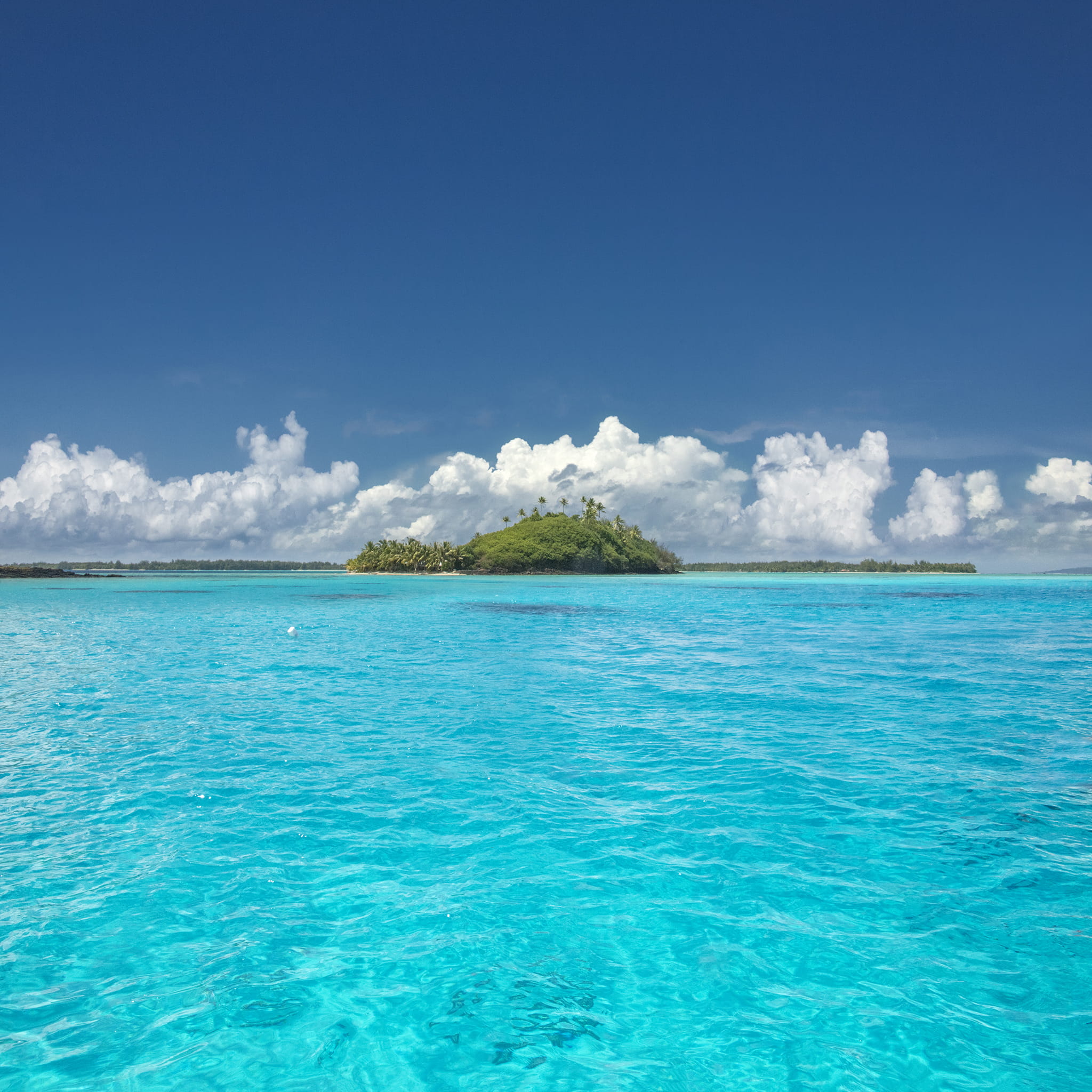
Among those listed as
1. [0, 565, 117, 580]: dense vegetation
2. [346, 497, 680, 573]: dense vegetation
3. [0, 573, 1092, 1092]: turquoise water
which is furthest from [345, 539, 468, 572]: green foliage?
[0, 573, 1092, 1092]: turquoise water

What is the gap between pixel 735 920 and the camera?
18.8ft

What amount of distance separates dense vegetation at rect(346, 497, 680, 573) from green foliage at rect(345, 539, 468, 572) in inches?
4.4

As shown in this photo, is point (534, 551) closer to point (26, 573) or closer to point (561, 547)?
point (561, 547)

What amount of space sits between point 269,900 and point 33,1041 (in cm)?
196

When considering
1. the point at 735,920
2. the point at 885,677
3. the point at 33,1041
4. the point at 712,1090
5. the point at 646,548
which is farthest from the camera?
the point at 646,548

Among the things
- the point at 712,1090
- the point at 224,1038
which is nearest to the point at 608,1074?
the point at 712,1090

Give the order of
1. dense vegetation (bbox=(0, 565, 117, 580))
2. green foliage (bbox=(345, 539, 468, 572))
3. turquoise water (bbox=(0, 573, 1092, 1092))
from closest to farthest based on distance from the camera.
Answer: turquoise water (bbox=(0, 573, 1092, 1092))
dense vegetation (bbox=(0, 565, 117, 580))
green foliage (bbox=(345, 539, 468, 572))

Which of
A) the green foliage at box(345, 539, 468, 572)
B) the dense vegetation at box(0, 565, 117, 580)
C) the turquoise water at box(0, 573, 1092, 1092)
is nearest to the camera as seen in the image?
the turquoise water at box(0, 573, 1092, 1092)

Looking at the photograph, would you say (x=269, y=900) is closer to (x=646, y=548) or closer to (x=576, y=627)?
(x=576, y=627)

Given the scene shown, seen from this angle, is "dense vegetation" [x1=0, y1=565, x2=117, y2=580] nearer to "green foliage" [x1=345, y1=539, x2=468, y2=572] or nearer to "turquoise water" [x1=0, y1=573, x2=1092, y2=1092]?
"green foliage" [x1=345, y1=539, x2=468, y2=572]

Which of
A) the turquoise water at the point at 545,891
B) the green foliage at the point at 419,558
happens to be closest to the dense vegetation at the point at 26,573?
the green foliage at the point at 419,558

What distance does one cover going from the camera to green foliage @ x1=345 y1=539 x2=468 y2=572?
5674 inches

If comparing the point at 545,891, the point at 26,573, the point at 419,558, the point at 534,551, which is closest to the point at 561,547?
the point at 534,551

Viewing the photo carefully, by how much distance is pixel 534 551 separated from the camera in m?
153
